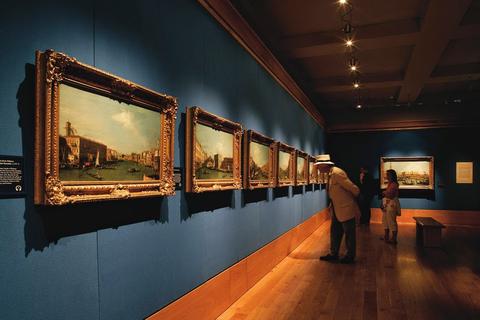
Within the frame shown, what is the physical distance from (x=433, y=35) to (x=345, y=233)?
3983 millimetres

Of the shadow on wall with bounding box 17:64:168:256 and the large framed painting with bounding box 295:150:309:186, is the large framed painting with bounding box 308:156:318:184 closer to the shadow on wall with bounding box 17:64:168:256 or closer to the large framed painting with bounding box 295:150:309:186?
the large framed painting with bounding box 295:150:309:186

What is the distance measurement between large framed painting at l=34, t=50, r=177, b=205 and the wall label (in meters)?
0.08

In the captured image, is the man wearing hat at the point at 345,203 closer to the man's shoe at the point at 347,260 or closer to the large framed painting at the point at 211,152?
the man's shoe at the point at 347,260

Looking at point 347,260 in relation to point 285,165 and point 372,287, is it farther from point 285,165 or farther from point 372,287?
point 285,165

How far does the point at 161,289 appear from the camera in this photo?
3.19 metres

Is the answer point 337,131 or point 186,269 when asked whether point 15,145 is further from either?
point 337,131

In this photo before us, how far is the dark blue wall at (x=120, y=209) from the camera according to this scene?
1.96 m

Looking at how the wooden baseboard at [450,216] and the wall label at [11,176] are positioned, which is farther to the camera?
the wooden baseboard at [450,216]

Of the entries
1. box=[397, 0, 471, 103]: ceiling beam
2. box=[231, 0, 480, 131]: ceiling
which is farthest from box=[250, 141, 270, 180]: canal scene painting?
box=[397, 0, 471, 103]: ceiling beam

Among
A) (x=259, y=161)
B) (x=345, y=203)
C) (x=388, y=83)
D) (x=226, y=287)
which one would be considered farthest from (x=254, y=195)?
(x=388, y=83)

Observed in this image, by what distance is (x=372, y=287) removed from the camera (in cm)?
541

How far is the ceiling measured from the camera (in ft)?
19.7

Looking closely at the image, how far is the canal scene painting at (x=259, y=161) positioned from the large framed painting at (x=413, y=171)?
9.44m

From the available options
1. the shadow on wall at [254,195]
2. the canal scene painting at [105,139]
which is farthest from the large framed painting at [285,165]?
the canal scene painting at [105,139]
